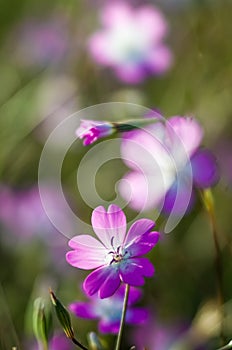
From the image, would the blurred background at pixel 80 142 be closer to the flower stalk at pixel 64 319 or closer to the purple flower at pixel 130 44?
the purple flower at pixel 130 44

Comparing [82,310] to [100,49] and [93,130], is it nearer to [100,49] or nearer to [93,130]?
[93,130]

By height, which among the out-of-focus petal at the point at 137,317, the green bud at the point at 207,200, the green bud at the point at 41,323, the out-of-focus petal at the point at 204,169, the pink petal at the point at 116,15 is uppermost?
the pink petal at the point at 116,15

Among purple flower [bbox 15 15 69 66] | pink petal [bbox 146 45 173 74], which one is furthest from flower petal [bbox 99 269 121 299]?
purple flower [bbox 15 15 69 66]

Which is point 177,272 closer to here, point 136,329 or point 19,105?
point 136,329

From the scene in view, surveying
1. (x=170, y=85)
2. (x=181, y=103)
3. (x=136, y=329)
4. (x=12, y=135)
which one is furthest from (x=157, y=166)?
(x=170, y=85)

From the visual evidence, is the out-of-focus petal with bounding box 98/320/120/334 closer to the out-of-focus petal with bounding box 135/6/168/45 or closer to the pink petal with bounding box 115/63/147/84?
the pink petal with bounding box 115/63/147/84

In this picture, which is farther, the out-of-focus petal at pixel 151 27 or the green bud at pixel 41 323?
the out-of-focus petal at pixel 151 27

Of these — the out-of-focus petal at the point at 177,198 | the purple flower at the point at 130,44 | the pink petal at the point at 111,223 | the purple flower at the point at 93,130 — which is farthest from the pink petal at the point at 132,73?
the pink petal at the point at 111,223
